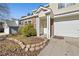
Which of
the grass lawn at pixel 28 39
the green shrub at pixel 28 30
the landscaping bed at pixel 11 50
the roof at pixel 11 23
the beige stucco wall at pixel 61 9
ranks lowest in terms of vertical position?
the landscaping bed at pixel 11 50

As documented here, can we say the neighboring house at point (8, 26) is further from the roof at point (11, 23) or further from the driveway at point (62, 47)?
the driveway at point (62, 47)

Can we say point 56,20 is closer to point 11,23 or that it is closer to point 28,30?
point 28,30

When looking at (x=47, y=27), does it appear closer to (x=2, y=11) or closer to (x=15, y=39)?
(x=15, y=39)

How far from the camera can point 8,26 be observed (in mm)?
8156

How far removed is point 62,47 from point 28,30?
1.75m

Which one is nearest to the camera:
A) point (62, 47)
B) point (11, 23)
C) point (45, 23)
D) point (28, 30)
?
point (62, 47)

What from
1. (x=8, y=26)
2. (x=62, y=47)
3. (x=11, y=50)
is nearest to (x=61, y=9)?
(x=62, y=47)

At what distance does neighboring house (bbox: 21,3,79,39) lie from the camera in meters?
7.95

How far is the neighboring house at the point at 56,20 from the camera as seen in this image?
795 cm

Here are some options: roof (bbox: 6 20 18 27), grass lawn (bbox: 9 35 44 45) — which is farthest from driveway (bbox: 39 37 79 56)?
roof (bbox: 6 20 18 27)

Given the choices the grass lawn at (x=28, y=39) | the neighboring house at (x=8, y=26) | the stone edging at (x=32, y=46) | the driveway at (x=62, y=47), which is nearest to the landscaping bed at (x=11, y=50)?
the stone edging at (x=32, y=46)

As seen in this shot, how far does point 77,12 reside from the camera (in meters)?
7.80

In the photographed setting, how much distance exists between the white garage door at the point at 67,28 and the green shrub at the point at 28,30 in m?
1.08

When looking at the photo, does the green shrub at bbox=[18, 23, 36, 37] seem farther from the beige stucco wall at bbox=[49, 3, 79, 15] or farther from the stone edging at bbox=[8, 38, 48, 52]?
the beige stucco wall at bbox=[49, 3, 79, 15]
